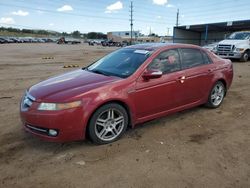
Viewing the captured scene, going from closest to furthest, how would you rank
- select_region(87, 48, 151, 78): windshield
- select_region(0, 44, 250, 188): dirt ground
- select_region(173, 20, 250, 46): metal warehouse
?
select_region(0, 44, 250, 188): dirt ground, select_region(87, 48, 151, 78): windshield, select_region(173, 20, 250, 46): metal warehouse

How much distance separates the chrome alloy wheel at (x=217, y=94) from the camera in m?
5.71

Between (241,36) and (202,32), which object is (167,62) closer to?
(241,36)

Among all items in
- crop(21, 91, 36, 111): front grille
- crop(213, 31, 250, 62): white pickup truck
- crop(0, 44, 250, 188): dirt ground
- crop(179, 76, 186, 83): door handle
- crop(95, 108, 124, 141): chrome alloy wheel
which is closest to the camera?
crop(0, 44, 250, 188): dirt ground

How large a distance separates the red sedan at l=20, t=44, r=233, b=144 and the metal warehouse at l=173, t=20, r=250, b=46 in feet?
84.0

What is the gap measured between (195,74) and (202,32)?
33.6 m

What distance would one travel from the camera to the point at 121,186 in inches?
117

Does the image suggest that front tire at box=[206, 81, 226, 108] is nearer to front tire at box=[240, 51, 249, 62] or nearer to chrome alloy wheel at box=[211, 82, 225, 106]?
chrome alloy wheel at box=[211, 82, 225, 106]

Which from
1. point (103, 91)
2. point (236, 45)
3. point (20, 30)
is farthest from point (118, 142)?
point (20, 30)

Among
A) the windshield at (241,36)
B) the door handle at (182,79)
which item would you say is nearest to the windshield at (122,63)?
the door handle at (182,79)

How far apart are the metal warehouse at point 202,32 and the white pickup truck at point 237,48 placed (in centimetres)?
1264

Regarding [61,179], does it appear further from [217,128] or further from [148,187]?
[217,128]

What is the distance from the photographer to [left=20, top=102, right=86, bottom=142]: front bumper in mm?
3555

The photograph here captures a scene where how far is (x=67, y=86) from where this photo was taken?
13.1ft

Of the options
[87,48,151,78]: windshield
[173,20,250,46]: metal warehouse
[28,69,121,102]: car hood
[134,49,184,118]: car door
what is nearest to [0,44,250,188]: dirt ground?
[134,49,184,118]: car door
